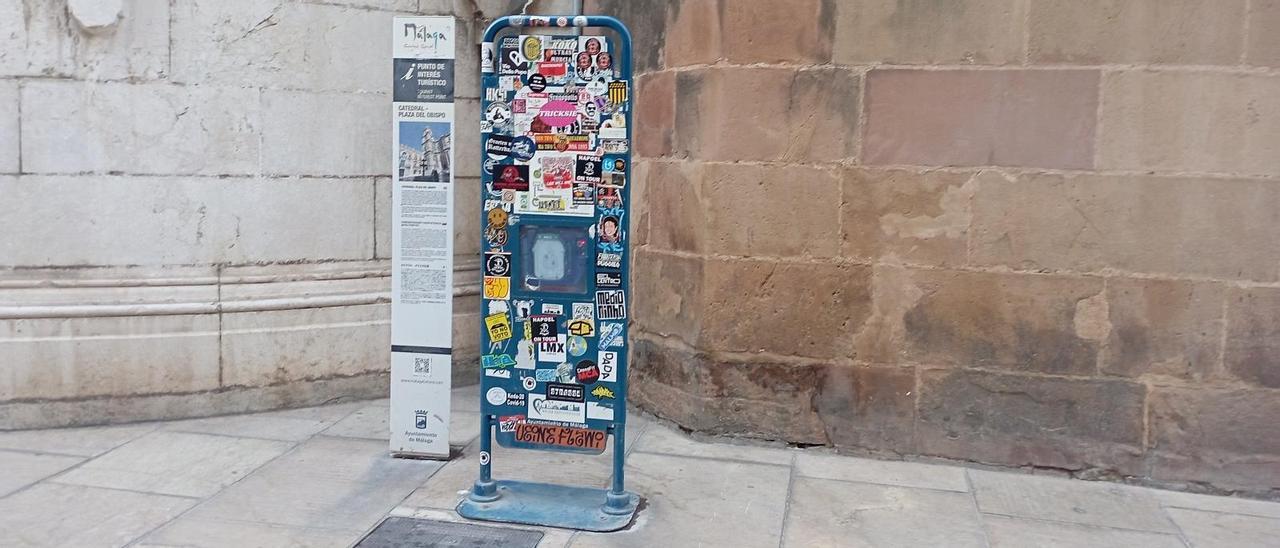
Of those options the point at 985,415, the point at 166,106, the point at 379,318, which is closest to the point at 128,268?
the point at 166,106

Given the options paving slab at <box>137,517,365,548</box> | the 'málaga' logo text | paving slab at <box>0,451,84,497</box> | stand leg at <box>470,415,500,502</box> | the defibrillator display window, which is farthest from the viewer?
the 'málaga' logo text

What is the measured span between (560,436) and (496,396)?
0.36 m

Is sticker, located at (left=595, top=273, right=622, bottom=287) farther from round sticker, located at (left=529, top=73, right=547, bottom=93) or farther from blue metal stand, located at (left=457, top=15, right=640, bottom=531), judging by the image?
round sticker, located at (left=529, top=73, right=547, bottom=93)

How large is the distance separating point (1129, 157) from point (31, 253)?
6204mm

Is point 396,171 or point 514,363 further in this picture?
point 396,171

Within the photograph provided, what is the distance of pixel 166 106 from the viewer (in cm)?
596

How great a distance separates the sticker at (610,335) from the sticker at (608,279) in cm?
18

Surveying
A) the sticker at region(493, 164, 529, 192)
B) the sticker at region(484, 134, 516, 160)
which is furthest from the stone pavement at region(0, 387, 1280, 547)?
the sticker at region(484, 134, 516, 160)

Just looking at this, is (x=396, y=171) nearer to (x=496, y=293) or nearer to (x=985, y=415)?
(x=496, y=293)

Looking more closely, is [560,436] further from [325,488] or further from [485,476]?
[325,488]

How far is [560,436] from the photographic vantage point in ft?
15.2

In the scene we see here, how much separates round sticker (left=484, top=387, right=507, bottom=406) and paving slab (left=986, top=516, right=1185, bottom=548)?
2328 mm

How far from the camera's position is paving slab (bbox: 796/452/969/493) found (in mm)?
5234

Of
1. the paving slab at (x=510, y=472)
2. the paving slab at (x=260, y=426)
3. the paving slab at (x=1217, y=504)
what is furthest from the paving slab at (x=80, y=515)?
the paving slab at (x=1217, y=504)
